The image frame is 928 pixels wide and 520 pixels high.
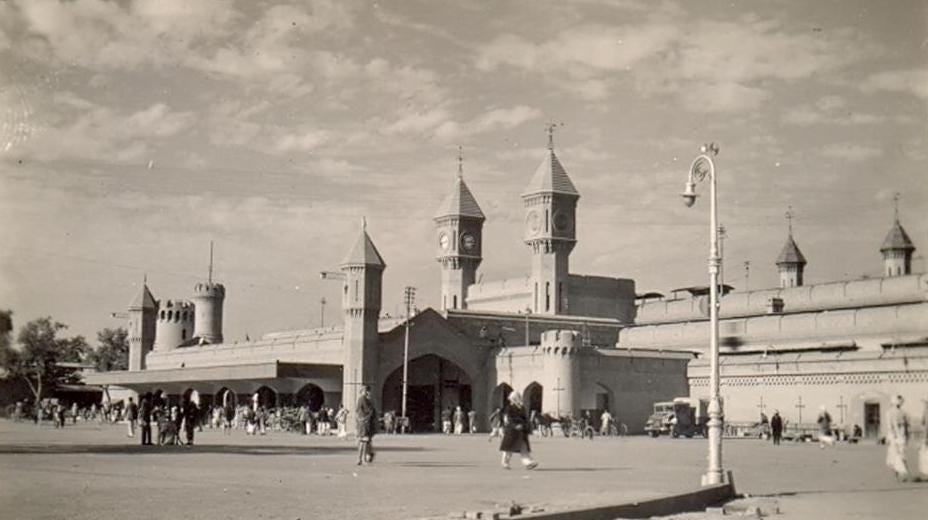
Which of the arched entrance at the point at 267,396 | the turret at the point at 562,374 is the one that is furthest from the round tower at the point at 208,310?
the turret at the point at 562,374

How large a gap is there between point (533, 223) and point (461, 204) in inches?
274

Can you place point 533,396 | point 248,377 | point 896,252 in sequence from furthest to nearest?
point 896,252 < point 533,396 < point 248,377

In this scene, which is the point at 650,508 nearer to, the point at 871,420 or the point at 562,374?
the point at 871,420

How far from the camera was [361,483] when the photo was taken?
1769 centimetres

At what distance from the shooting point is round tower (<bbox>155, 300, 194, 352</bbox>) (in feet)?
292

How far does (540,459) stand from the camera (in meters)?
27.1

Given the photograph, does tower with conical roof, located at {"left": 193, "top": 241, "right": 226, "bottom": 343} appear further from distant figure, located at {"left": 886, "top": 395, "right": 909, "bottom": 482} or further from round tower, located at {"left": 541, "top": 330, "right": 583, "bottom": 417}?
distant figure, located at {"left": 886, "top": 395, "right": 909, "bottom": 482}

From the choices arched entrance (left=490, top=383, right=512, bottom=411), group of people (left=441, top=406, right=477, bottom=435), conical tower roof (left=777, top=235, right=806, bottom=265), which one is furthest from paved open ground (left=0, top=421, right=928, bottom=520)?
conical tower roof (left=777, top=235, right=806, bottom=265)

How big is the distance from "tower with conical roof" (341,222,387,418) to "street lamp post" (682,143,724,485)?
1429 inches

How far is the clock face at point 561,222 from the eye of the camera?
71.9 metres

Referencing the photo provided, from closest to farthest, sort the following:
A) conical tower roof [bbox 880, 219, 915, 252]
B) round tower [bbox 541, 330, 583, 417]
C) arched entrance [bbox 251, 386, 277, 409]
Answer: round tower [bbox 541, 330, 583, 417] < arched entrance [bbox 251, 386, 277, 409] < conical tower roof [bbox 880, 219, 915, 252]

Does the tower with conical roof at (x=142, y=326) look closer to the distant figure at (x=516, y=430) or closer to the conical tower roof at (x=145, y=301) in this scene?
the conical tower roof at (x=145, y=301)

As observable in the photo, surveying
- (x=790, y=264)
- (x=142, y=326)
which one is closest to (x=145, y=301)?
(x=142, y=326)

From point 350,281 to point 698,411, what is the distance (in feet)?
59.2
